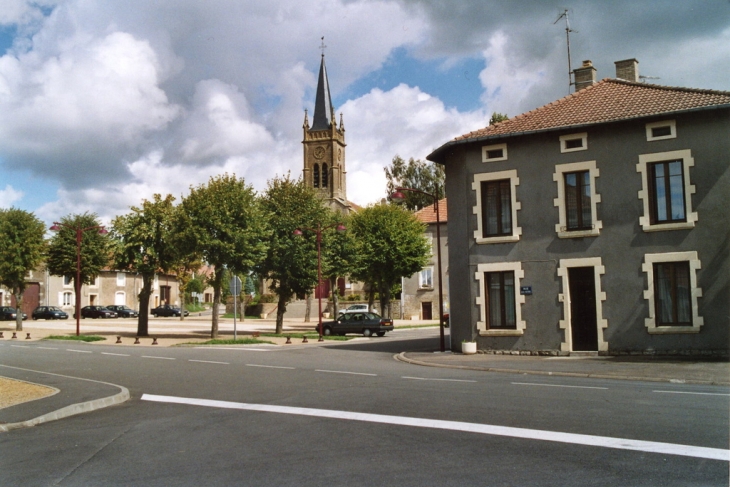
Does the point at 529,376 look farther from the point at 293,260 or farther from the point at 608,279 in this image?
the point at 293,260

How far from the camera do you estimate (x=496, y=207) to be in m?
22.2

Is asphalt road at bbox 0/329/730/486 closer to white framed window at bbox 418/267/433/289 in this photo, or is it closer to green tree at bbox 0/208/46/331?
green tree at bbox 0/208/46/331

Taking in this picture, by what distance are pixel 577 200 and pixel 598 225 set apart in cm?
108

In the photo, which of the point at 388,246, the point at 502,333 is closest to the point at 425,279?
the point at 388,246

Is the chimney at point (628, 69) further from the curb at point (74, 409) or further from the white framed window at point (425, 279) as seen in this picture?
the white framed window at point (425, 279)

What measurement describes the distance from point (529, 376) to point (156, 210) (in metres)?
25.4

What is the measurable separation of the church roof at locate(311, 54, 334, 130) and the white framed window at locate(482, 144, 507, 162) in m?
79.9

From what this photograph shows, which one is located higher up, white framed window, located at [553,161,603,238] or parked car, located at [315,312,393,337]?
white framed window, located at [553,161,603,238]

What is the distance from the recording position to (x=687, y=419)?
8.91 metres

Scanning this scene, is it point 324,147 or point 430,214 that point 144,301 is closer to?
point 430,214

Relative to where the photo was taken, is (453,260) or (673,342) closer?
(673,342)

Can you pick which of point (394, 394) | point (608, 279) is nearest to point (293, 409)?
point (394, 394)

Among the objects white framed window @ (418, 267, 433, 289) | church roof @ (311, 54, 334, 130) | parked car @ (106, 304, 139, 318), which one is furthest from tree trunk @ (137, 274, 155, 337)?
church roof @ (311, 54, 334, 130)

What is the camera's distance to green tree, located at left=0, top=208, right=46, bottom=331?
141 ft
